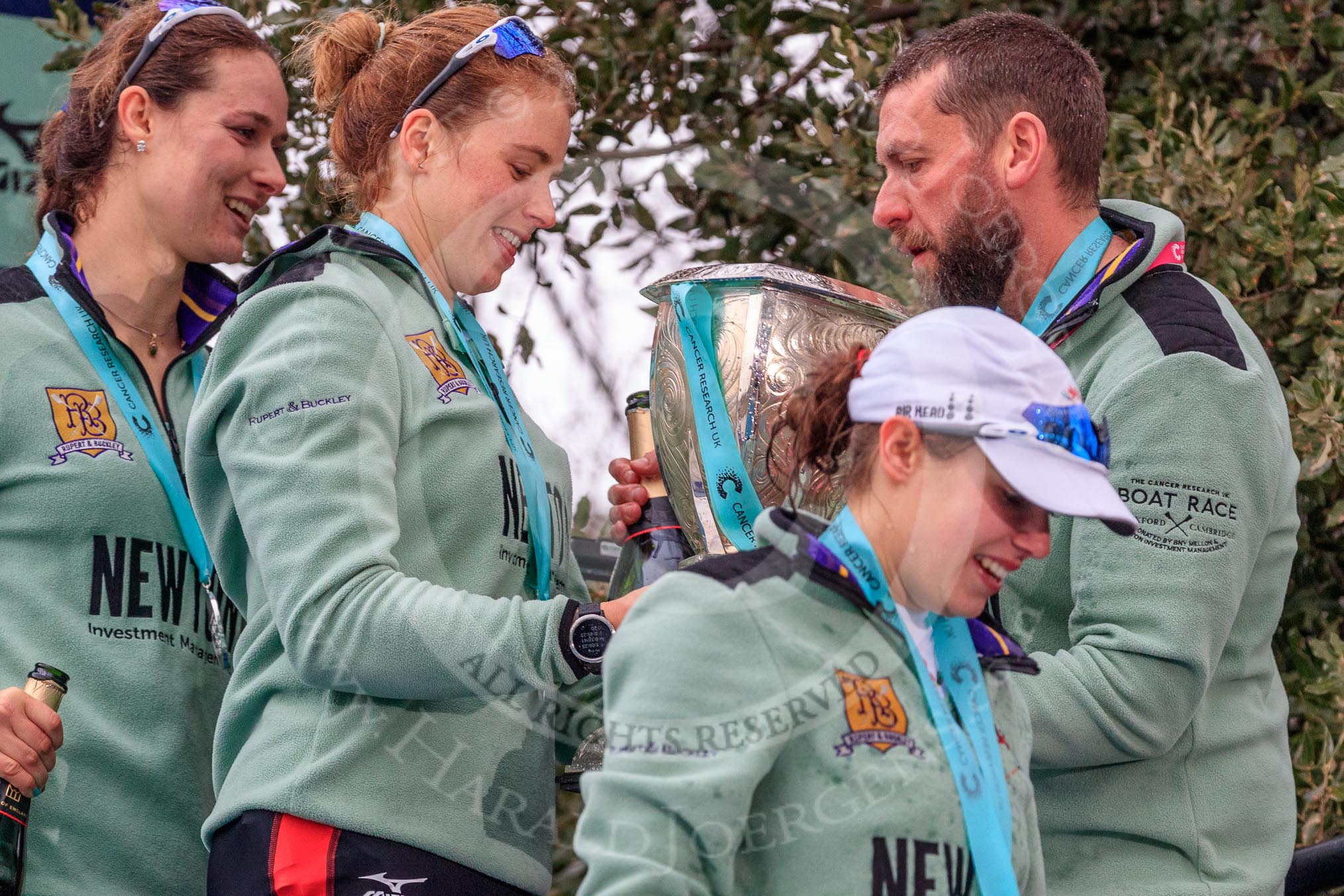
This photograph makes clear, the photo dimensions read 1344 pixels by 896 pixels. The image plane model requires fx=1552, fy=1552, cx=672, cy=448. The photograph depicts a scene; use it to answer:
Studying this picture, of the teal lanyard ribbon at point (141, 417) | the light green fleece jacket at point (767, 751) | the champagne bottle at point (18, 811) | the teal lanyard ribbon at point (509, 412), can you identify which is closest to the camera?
the light green fleece jacket at point (767, 751)

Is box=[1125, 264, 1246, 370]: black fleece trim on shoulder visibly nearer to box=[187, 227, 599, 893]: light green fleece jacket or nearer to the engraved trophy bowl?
the engraved trophy bowl

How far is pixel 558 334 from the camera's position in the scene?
2768mm

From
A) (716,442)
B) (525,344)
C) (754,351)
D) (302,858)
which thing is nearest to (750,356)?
(754,351)

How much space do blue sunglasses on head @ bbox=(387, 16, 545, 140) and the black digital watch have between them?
78cm

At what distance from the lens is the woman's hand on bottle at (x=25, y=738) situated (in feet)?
6.81

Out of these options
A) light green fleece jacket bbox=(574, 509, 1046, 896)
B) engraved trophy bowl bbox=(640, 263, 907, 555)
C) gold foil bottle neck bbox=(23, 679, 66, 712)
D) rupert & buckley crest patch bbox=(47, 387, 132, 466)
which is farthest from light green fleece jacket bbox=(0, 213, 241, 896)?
light green fleece jacket bbox=(574, 509, 1046, 896)

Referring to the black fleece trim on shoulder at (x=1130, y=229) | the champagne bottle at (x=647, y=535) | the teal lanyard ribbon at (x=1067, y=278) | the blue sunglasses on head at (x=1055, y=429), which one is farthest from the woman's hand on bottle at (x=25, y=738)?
the black fleece trim on shoulder at (x=1130, y=229)

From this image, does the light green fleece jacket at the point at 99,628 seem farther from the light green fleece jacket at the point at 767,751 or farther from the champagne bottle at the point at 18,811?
the light green fleece jacket at the point at 767,751

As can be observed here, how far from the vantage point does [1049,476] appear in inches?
60.3

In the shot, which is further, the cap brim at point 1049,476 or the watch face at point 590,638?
the watch face at point 590,638

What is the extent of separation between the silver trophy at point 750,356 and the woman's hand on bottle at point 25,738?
0.71 meters

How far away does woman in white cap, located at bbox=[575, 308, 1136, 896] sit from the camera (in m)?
1.42

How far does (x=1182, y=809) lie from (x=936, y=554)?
660mm

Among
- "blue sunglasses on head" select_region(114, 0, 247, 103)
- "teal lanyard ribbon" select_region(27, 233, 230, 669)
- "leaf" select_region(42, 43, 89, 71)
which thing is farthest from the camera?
"leaf" select_region(42, 43, 89, 71)
